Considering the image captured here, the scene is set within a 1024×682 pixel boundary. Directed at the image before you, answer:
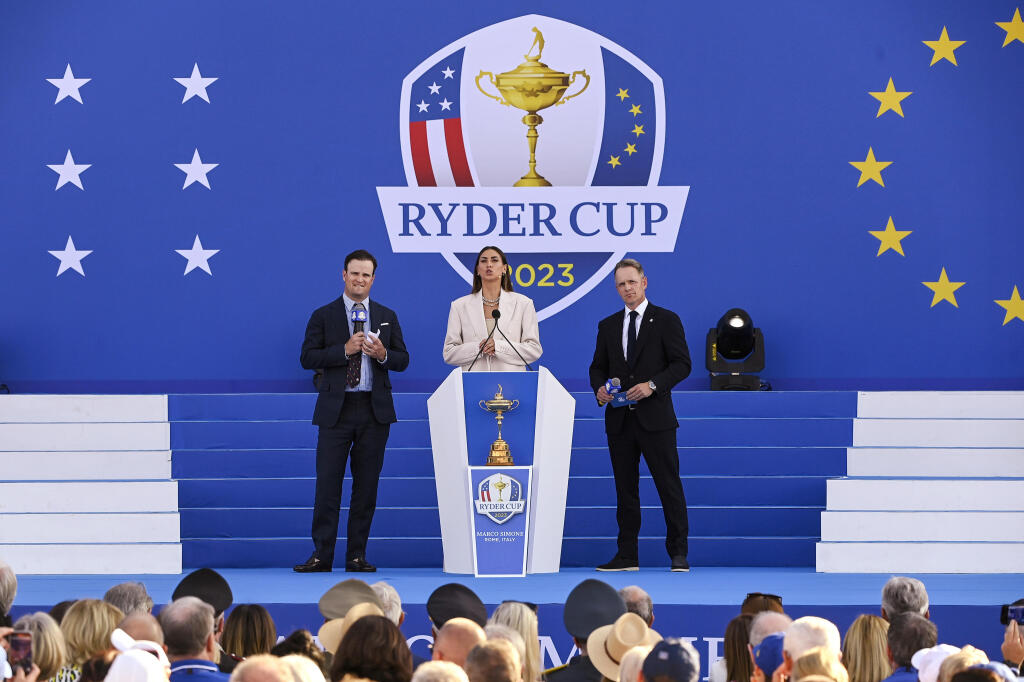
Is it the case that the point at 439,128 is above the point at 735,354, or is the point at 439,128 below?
above

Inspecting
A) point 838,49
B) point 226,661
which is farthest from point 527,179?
point 226,661

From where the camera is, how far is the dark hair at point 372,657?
2811mm

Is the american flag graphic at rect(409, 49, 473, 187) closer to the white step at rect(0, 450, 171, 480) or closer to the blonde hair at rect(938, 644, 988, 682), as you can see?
the white step at rect(0, 450, 171, 480)

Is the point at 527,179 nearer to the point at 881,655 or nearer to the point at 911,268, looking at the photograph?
the point at 911,268

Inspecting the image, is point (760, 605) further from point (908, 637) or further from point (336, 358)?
point (336, 358)

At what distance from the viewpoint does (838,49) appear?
9844 millimetres

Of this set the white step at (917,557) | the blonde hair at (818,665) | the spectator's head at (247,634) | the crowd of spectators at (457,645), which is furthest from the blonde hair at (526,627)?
the white step at (917,557)

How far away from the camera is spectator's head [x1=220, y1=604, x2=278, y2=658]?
11.8 feet

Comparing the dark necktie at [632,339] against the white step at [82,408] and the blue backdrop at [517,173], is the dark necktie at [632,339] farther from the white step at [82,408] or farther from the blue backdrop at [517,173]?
the white step at [82,408]

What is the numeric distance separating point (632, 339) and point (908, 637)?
3.60 meters

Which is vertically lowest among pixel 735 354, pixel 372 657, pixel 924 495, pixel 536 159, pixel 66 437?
pixel 372 657

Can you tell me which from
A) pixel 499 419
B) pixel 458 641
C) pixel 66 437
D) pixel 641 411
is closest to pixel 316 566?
pixel 499 419

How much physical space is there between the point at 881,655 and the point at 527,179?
22.2 feet

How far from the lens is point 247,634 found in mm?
3586
